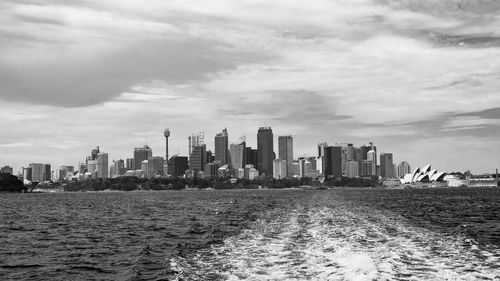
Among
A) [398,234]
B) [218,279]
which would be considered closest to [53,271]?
[218,279]

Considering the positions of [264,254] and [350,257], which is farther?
[264,254]

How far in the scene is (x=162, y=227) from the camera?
53.7m

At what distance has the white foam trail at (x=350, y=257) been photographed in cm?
2384

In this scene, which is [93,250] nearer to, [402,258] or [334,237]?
[334,237]

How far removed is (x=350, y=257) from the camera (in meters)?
27.7

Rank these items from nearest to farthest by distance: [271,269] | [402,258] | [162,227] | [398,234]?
[271,269]
[402,258]
[398,234]
[162,227]

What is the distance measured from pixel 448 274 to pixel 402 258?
157 inches

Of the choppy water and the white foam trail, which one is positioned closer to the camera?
the white foam trail

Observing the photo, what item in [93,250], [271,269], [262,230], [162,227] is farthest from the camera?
[162,227]

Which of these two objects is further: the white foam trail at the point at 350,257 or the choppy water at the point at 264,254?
the choppy water at the point at 264,254

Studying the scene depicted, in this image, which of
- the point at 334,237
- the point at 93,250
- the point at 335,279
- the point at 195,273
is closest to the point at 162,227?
the point at 93,250

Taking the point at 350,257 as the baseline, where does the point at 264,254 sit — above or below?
below

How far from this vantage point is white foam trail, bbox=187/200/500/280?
23.8m

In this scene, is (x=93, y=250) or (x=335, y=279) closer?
(x=335, y=279)
